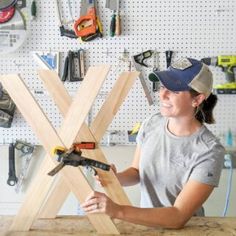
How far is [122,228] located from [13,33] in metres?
1.08

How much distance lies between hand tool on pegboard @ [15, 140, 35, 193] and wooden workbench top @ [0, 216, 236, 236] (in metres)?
0.71

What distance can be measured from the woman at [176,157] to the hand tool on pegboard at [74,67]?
1.78 ft

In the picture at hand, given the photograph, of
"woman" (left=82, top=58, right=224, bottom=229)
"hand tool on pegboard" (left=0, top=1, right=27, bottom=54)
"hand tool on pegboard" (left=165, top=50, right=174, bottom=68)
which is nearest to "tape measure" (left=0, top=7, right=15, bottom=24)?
"hand tool on pegboard" (left=0, top=1, right=27, bottom=54)

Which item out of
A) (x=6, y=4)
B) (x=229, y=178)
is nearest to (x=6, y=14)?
(x=6, y=4)

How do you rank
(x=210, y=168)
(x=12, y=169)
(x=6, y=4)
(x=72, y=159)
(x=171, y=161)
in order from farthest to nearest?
(x=12, y=169), (x=6, y=4), (x=171, y=161), (x=210, y=168), (x=72, y=159)

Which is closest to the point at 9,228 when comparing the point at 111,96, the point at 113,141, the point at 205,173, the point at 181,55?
the point at 111,96

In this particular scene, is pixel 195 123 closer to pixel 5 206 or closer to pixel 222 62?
pixel 222 62

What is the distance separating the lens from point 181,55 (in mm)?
1724

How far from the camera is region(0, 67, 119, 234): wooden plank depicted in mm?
933

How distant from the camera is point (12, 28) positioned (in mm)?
1706

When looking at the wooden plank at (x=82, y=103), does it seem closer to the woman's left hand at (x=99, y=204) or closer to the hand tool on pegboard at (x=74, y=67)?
the woman's left hand at (x=99, y=204)

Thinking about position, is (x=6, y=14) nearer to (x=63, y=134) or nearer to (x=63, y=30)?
(x=63, y=30)

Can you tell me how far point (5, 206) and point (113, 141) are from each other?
61cm

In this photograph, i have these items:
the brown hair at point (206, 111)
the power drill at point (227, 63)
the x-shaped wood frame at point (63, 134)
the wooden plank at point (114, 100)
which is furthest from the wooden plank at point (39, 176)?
the power drill at point (227, 63)
